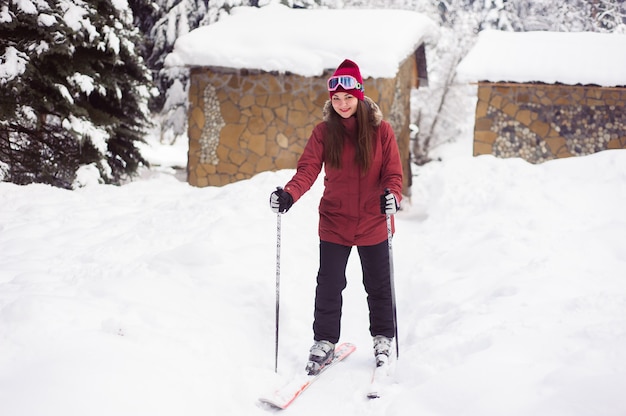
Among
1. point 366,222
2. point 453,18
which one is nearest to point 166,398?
point 366,222

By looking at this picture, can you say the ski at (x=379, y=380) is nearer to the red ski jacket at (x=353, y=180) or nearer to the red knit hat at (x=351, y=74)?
the red ski jacket at (x=353, y=180)

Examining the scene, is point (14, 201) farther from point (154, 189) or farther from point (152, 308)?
point (152, 308)

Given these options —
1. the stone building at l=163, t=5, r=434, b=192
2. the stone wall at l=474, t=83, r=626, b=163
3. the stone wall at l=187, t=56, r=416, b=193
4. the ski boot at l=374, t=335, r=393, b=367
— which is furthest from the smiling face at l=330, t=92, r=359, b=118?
the stone wall at l=474, t=83, r=626, b=163

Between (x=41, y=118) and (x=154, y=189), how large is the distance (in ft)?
8.10

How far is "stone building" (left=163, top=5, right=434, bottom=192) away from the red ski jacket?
277 inches

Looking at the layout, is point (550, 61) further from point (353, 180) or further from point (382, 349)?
point (382, 349)

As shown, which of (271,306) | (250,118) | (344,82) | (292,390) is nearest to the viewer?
(292,390)

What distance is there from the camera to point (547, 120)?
467 inches

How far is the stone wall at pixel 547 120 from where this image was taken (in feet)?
38.0

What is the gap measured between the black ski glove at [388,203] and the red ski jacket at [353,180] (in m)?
0.11

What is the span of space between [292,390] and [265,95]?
877 centimetres

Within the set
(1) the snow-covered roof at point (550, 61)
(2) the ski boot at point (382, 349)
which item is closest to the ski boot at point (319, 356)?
(2) the ski boot at point (382, 349)


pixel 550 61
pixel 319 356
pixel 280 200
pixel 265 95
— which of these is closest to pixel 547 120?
pixel 550 61

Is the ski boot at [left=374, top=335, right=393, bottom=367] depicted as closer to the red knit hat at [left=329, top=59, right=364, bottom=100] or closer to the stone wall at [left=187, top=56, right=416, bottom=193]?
the red knit hat at [left=329, top=59, right=364, bottom=100]
